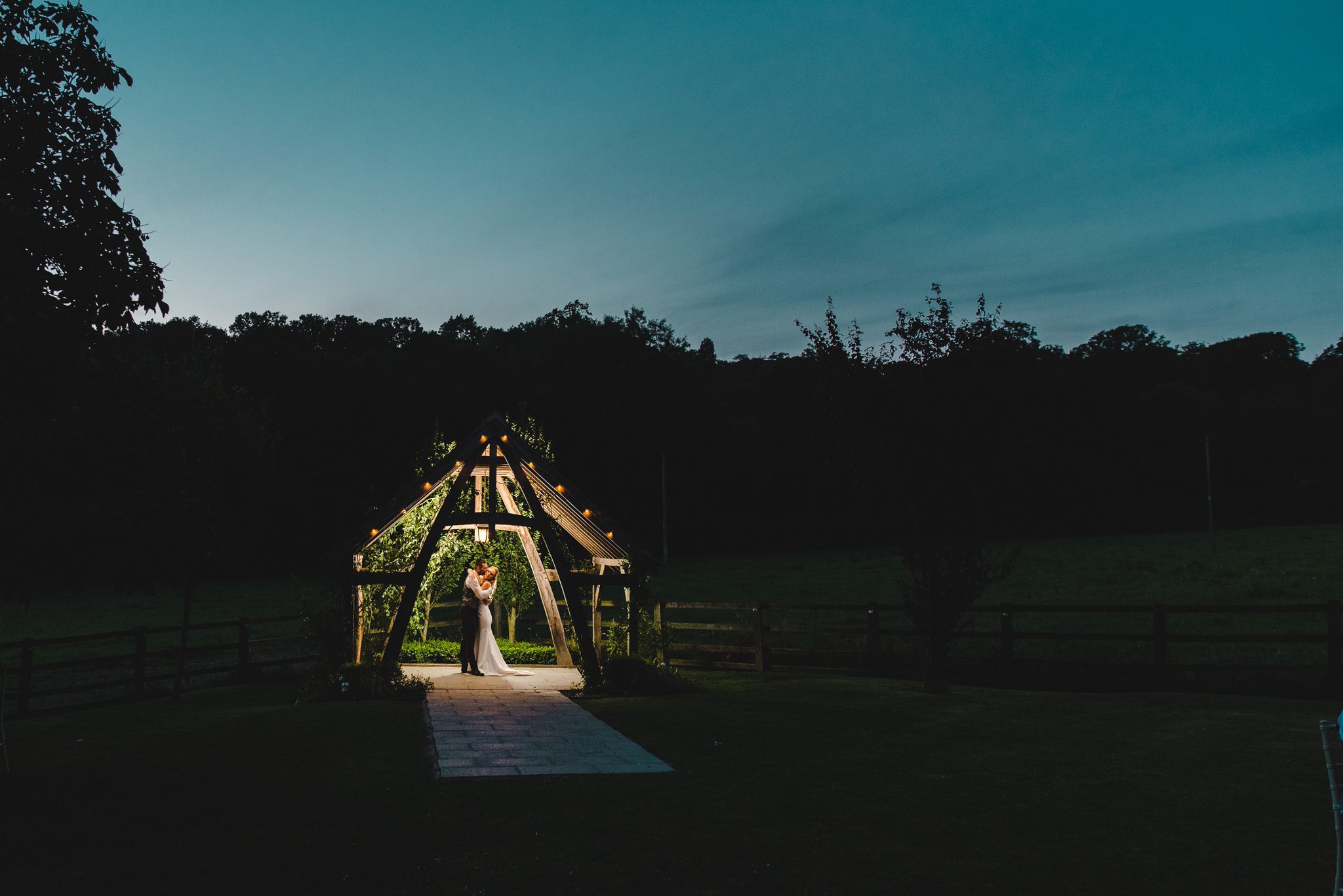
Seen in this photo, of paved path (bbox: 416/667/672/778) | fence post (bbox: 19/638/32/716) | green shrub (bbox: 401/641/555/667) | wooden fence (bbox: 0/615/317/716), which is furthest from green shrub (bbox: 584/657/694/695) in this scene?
fence post (bbox: 19/638/32/716)

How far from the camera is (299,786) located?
27.9ft

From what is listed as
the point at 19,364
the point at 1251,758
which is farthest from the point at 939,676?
the point at 19,364

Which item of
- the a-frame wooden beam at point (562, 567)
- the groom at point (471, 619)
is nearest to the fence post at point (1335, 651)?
the a-frame wooden beam at point (562, 567)

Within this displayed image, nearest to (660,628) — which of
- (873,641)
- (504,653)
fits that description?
(873,641)

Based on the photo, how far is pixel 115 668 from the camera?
811 inches

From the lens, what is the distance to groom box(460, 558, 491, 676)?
17.5 meters

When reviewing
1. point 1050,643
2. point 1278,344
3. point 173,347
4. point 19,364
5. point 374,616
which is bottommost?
point 1050,643

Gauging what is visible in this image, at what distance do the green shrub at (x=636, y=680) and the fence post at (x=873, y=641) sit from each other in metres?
3.36

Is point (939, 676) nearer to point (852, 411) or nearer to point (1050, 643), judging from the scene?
point (852, 411)

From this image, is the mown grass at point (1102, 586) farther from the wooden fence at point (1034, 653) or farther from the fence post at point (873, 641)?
the fence post at point (873, 641)

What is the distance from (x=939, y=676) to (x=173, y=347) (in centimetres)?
3799

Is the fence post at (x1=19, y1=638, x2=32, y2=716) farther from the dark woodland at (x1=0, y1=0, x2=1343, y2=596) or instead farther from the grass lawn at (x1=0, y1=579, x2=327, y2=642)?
the grass lawn at (x1=0, y1=579, x2=327, y2=642)

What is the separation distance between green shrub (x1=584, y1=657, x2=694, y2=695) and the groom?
318cm

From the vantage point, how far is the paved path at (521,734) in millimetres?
9281
